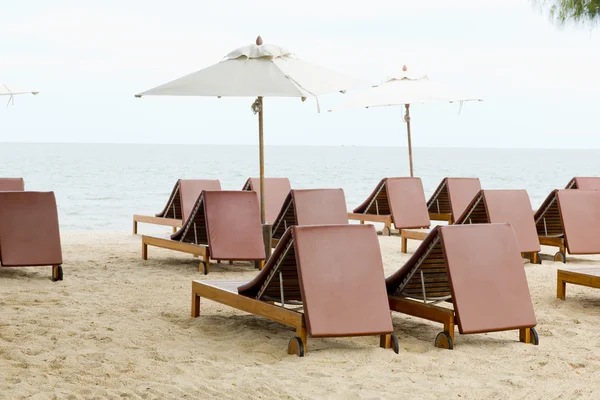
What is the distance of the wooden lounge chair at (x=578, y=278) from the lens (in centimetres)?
573

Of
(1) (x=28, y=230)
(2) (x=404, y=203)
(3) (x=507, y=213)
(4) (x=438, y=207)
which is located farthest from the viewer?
(4) (x=438, y=207)

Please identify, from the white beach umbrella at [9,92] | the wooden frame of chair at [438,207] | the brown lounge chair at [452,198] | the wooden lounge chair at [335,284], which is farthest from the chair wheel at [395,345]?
the white beach umbrella at [9,92]

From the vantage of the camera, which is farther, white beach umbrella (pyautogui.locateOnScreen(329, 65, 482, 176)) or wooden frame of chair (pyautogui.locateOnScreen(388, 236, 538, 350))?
white beach umbrella (pyautogui.locateOnScreen(329, 65, 482, 176))

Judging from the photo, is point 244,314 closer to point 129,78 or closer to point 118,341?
point 118,341

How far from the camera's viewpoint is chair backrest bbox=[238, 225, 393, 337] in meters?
4.25

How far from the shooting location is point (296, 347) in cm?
432

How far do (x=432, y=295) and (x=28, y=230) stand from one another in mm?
3635

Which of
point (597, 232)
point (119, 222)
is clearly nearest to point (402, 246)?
point (597, 232)

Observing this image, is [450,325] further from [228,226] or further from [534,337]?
[228,226]

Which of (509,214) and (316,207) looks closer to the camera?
(316,207)

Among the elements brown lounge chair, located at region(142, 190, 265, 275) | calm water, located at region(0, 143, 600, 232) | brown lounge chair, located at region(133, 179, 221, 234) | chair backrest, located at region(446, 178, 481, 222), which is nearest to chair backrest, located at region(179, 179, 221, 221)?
brown lounge chair, located at region(133, 179, 221, 234)

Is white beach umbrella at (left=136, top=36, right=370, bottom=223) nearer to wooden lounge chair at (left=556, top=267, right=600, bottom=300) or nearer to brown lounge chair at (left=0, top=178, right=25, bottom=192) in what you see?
wooden lounge chair at (left=556, top=267, right=600, bottom=300)

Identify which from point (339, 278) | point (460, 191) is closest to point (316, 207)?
point (460, 191)

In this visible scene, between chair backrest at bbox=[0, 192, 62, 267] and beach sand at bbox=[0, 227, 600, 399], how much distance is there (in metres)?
0.50
